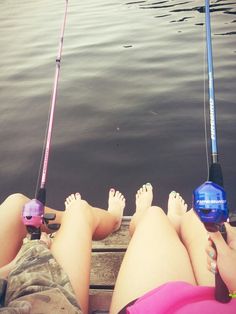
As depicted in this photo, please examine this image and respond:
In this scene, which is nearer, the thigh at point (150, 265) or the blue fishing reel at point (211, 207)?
the blue fishing reel at point (211, 207)

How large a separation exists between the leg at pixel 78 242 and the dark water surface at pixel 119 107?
2033 mm

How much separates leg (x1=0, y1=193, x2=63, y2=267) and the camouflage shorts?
1.48 feet

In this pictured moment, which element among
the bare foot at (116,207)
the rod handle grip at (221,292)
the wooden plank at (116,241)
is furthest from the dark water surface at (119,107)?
the rod handle grip at (221,292)

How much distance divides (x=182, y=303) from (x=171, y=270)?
0.47 metres

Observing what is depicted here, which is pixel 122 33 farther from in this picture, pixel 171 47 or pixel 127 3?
pixel 127 3

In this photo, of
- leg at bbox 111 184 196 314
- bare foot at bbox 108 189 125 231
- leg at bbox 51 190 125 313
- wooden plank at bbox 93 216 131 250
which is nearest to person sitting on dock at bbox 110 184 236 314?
leg at bbox 111 184 196 314

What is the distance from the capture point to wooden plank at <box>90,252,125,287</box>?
2.99 m

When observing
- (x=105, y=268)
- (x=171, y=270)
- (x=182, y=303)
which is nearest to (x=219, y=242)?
(x=182, y=303)

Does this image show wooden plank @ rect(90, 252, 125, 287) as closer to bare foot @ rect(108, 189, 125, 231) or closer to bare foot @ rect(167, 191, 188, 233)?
bare foot @ rect(108, 189, 125, 231)

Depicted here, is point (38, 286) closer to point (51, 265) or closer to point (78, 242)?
point (51, 265)

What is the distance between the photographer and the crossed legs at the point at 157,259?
1.97 metres

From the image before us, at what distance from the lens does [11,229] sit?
2.64 metres

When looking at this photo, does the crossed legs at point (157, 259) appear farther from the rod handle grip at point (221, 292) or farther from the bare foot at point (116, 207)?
the bare foot at point (116, 207)

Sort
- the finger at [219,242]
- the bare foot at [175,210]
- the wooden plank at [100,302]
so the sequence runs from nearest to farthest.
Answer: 1. the finger at [219,242]
2. the wooden plank at [100,302]
3. the bare foot at [175,210]
